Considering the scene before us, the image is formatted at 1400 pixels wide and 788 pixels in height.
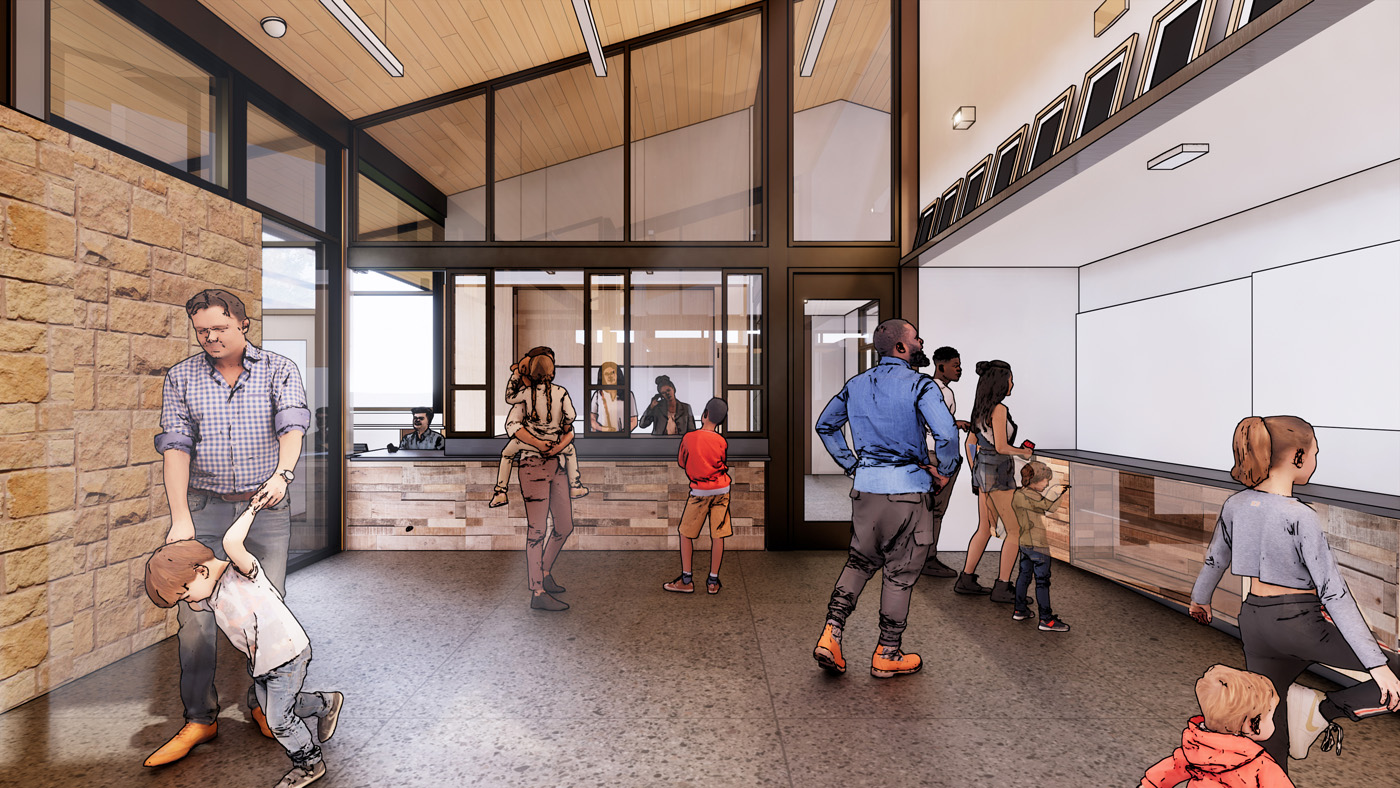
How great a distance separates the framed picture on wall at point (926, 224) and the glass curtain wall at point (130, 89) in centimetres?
498

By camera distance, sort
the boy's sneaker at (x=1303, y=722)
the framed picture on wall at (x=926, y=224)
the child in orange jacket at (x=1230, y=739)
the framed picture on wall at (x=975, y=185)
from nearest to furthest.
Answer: the child in orange jacket at (x=1230, y=739), the boy's sneaker at (x=1303, y=722), the framed picture on wall at (x=975, y=185), the framed picture on wall at (x=926, y=224)

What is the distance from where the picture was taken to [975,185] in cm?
384

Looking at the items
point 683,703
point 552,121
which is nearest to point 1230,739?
point 683,703

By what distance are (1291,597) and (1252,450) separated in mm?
433

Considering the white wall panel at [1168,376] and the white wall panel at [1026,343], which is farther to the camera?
the white wall panel at [1026,343]

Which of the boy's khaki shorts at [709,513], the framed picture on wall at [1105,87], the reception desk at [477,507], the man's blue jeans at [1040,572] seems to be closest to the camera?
the framed picture on wall at [1105,87]

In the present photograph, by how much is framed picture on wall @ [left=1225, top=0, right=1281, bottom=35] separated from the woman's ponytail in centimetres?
126

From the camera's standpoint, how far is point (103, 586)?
2.91 m

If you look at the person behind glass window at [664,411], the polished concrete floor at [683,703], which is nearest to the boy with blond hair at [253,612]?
the polished concrete floor at [683,703]

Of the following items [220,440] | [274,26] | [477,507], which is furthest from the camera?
[477,507]

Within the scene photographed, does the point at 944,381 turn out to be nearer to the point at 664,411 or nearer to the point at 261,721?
the point at 664,411

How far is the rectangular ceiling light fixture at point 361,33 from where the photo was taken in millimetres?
3227

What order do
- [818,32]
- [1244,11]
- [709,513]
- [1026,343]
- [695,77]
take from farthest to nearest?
[695,77] → [1026,343] → [818,32] → [709,513] → [1244,11]

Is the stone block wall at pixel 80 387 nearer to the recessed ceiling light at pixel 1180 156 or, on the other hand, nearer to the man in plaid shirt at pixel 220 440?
the man in plaid shirt at pixel 220 440
